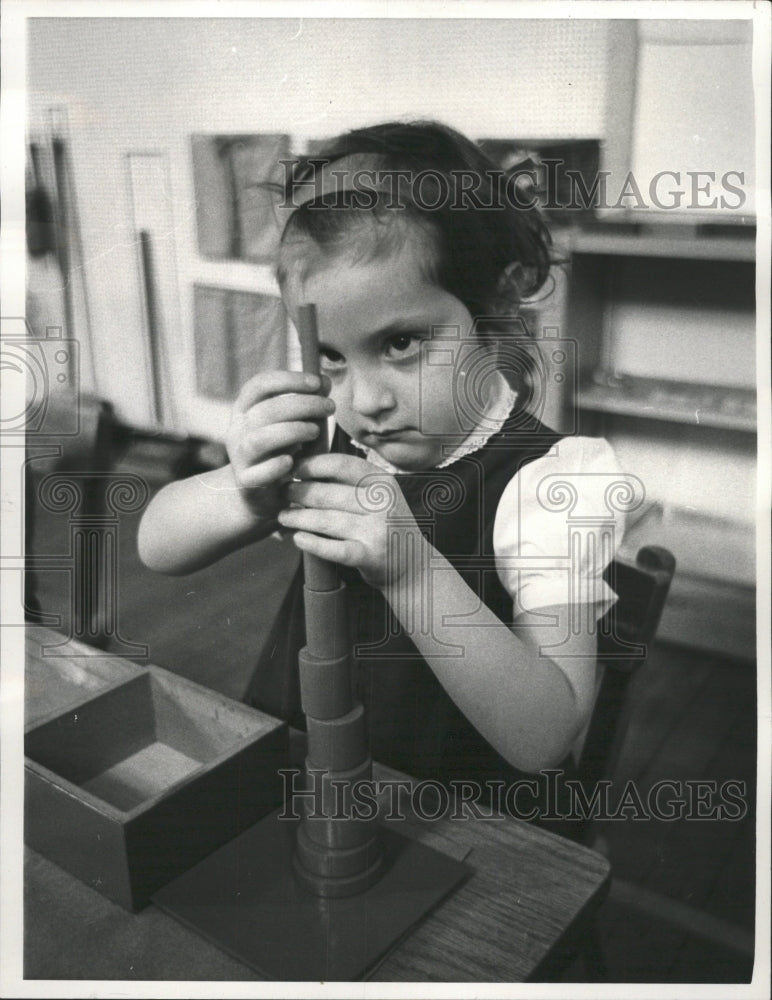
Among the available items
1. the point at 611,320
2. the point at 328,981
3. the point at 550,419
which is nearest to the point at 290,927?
the point at 328,981

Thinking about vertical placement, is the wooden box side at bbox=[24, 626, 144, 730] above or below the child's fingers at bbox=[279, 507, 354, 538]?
below

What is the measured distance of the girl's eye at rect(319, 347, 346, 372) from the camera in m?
0.45

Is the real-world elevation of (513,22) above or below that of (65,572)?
above

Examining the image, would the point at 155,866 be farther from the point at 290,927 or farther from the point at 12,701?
the point at 12,701

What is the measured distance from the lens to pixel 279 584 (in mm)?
516

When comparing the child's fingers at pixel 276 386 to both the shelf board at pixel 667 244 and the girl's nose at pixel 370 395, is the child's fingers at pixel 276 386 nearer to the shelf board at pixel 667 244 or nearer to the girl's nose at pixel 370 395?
the girl's nose at pixel 370 395

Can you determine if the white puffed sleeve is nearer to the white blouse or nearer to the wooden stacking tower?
the white blouse

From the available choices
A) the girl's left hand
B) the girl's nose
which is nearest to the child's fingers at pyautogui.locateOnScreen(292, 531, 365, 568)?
the girl's left hand

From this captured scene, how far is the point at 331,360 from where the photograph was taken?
17.7 inches

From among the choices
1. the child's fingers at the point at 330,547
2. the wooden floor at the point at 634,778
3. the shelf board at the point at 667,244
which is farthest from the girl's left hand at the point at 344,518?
the shelf board at the point at 667,244

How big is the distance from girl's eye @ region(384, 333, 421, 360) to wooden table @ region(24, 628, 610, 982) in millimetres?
255

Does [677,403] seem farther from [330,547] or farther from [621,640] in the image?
[330,547]

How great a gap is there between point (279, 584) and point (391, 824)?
16cm

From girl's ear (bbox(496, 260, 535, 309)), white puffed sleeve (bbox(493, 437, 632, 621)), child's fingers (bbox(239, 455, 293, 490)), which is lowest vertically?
white puffed sleeve (bbox(493, 437, 632, 621))
